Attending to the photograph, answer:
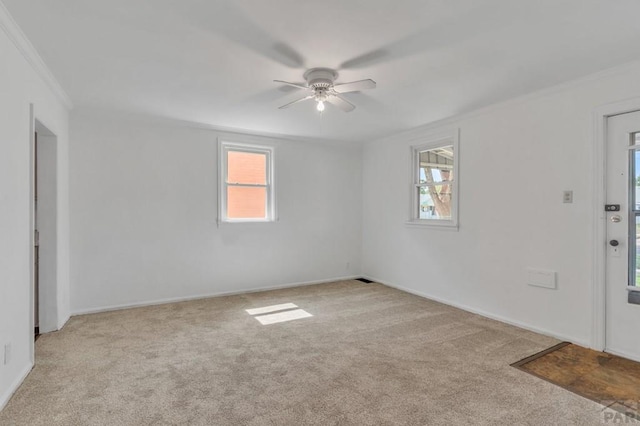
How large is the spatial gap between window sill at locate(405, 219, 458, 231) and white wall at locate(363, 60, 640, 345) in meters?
0.06

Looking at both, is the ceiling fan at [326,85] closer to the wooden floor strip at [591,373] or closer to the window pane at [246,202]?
the window pane at [246,202]

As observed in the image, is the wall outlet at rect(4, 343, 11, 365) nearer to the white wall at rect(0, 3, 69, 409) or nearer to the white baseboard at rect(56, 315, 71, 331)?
the white wall at rect(0, 3, 69, 409)

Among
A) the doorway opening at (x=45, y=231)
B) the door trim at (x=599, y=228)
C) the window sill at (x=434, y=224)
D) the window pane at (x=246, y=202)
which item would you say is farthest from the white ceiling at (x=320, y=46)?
the window pane at (x=246, y=202)

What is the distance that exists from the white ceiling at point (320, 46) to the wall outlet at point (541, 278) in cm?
181

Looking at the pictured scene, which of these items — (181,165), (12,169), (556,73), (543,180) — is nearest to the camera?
(12,169)

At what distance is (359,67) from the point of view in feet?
9.00

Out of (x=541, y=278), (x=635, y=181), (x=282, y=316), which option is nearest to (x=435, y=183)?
(x=541, y=278)

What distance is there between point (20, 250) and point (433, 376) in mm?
3165

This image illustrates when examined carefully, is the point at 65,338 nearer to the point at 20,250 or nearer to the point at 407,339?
Answer: the point at 20,250

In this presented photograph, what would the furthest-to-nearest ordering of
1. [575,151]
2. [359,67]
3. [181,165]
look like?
[181,165]
[575,151]
[359,67]

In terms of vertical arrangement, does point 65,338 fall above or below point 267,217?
below

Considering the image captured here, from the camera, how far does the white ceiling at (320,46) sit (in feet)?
6.52

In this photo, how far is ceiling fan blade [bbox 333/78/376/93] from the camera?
104 inches

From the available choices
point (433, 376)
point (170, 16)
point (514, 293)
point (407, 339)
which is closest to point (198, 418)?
point (433, 376)
